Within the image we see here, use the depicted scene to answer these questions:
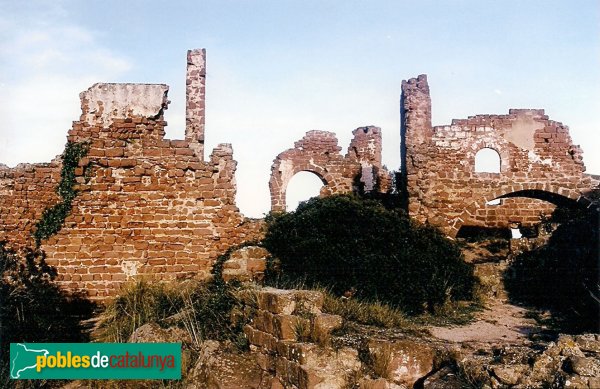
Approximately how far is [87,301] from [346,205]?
5392 millimetres

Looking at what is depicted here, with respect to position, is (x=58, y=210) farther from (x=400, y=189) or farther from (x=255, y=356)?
(x=400, y=189)

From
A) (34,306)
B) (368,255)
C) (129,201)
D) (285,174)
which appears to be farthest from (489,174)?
(34,306)

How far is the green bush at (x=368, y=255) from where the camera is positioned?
8570mm

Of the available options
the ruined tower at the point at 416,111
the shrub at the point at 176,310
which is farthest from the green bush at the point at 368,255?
the ruined tower at the point at 416,111

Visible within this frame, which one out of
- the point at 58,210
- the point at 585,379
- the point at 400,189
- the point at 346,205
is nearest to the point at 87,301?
the point at 58,210

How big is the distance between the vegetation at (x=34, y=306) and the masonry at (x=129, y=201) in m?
0.23

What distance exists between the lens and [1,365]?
21.6 ft

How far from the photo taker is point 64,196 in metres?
9.65

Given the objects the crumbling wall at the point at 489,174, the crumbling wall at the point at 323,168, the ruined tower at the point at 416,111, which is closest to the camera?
the crumbling wall at the point at 489,174

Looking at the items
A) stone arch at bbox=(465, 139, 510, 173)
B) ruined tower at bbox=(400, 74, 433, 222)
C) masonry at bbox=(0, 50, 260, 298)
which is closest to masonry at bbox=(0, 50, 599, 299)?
masonry at bbox=(0, 50, 260, 298)

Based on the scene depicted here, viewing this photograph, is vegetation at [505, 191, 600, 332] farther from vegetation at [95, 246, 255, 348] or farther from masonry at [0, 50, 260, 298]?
masonry at [0, 50, 260, 298]

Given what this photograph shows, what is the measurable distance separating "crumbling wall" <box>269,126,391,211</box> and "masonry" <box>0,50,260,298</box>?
9.39 m

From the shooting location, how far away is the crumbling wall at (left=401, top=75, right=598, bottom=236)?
13.4 metres

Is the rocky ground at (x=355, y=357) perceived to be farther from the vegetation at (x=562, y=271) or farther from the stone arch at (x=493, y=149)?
the stone arch at (x=493, y=149)
